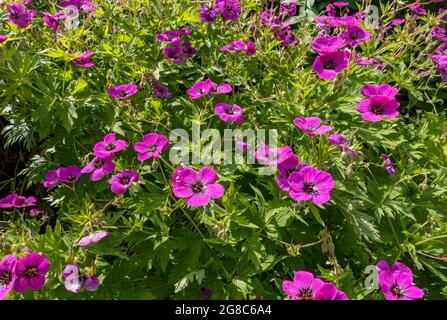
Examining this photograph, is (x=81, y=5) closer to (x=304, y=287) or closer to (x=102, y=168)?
(x=102, y=168)

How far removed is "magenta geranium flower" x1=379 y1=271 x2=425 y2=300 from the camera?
1528mm

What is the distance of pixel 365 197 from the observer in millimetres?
1857

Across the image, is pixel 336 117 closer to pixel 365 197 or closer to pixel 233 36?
pixel 365 197

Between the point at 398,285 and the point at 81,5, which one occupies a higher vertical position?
the point at 81,5

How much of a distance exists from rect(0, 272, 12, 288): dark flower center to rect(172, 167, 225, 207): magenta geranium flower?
0.62 m

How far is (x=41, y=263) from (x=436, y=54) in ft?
8.30

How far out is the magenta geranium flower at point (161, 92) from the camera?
234 cm

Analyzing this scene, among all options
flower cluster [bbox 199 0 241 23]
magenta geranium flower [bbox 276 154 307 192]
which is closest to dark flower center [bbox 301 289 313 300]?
magenta geranium flower [bbox 276 154 307 192]

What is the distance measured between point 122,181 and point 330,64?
3.39 feet

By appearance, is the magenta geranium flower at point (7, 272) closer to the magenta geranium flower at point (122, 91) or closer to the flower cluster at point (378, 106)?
the magenta geranium flower at point (122, 91)

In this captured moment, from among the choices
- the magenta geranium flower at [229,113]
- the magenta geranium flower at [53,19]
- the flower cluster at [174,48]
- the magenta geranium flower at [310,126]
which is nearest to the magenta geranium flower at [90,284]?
the magenta geranium flower at [229,113]

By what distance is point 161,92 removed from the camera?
2.38 m

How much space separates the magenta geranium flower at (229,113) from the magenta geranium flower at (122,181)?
18.5 inches

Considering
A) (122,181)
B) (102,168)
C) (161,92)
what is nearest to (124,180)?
(122,181)
